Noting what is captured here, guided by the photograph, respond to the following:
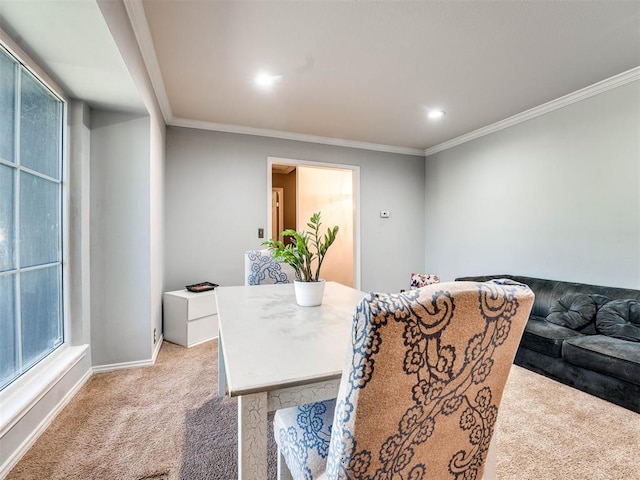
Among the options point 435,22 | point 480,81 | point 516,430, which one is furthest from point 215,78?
point 516,430

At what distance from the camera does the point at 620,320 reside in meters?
2.23

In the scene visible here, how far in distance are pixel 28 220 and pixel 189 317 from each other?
1.51 metres

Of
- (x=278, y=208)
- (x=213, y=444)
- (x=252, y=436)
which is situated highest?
(x=278, y=208)

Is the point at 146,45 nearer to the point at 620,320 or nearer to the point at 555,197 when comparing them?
the point at 555,197

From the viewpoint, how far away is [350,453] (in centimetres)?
60

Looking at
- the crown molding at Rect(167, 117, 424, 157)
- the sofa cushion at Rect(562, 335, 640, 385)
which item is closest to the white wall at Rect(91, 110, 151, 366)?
the crown molding at Rect(167, 117, 424, 157)

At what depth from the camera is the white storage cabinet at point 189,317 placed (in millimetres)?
2910

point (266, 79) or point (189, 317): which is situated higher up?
point (266, 79)

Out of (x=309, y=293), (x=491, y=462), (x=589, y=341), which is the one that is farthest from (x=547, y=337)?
(x=309, y=293)

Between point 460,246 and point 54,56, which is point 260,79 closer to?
point 54,56

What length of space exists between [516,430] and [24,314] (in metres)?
2.81

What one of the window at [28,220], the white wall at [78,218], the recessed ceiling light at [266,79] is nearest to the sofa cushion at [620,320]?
the recessed ceiling light at [266,79]

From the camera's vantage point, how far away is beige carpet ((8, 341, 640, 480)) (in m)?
1.39

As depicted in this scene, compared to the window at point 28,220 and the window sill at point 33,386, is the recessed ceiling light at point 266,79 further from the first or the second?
the window sill at point 33,386
